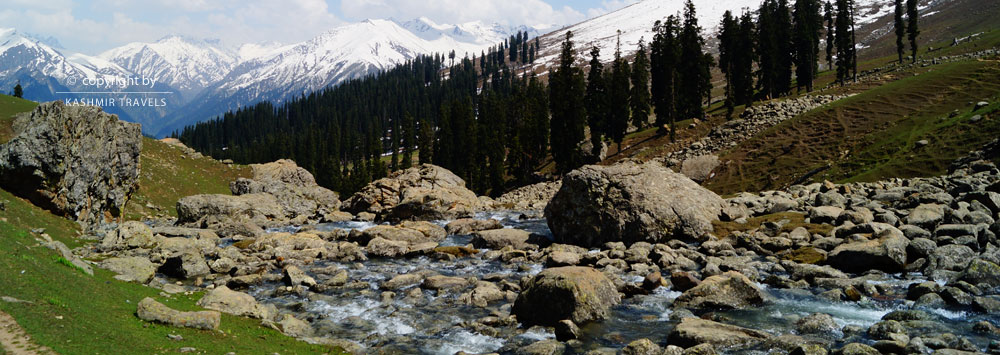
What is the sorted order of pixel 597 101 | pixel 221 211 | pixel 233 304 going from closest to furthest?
pixel 233 304 → pixel 221 211 → pixel 597 101

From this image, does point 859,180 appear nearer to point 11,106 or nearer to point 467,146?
point 467,146

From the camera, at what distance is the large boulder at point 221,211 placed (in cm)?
4492

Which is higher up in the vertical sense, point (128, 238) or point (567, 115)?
point (567, 115)

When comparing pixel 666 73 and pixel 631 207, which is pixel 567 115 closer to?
pixel 666 73

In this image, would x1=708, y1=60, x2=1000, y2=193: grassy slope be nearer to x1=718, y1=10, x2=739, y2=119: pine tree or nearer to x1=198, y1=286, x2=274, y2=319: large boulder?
x1=718, y1=10, x2=739, y2=119: pine tree

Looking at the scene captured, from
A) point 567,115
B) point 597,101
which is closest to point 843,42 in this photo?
point 597,101

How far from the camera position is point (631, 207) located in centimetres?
2848

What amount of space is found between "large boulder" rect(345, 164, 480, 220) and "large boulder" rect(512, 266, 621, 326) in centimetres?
3330

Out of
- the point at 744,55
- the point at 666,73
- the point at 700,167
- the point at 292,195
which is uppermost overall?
the point at 744,55

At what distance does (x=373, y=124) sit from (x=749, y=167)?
131344 mm

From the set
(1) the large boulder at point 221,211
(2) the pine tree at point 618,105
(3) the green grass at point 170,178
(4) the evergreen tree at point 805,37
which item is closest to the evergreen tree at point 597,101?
(2) the pine tree at point 618,105

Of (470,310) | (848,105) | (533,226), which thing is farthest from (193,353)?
(848,105)

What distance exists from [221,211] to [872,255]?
48612 mm

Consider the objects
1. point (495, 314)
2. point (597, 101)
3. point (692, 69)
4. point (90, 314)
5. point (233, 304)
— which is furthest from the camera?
point (597, 101)
